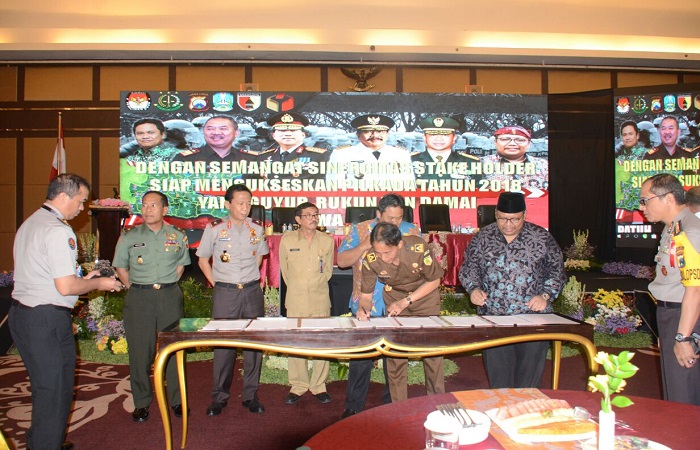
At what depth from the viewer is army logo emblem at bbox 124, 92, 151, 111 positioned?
28.5 feet

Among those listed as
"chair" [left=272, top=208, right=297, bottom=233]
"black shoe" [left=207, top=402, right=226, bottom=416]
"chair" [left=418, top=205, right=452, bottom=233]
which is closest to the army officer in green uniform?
"black shoe" [left=207, top=402, right=226, bottom=416]

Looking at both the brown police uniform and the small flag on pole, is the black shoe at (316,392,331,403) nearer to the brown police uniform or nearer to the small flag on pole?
the brown police uniform

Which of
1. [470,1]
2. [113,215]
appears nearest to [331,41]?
[470,1]

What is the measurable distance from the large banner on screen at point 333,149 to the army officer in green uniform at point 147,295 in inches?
208

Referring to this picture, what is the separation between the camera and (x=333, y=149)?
349 inches

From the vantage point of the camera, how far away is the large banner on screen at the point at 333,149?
342 inches

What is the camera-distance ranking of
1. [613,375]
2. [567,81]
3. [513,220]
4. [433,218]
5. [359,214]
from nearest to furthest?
[613,375]
[513,220]
[359,214]
[433,218]
[567,81]

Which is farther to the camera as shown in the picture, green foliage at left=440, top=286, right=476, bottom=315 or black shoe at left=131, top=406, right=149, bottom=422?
green foliage at left=440, top=286, right=476, bottom=315

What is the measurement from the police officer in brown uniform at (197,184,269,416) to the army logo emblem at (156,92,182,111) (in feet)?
18.3

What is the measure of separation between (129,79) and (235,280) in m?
7.89

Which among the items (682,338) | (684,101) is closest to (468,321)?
(682,338)

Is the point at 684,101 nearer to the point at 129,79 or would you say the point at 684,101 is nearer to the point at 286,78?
the point at 286,78

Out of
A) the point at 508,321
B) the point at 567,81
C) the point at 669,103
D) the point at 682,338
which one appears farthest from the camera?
the point at 567,81

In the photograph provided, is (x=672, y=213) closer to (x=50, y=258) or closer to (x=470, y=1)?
(x=50, y=258)
